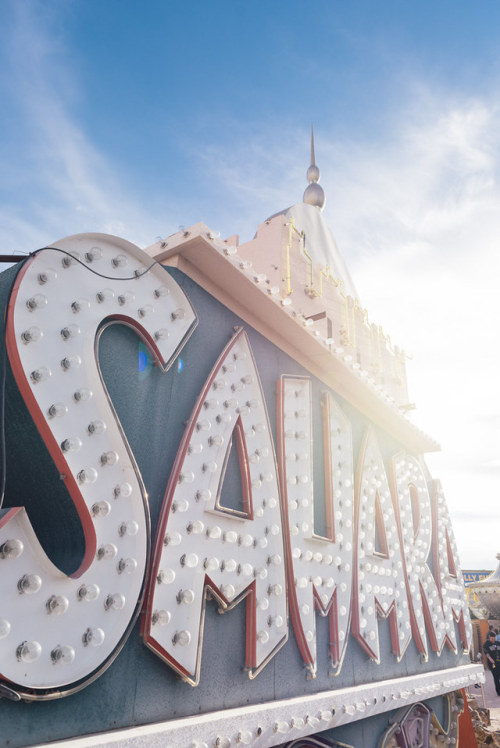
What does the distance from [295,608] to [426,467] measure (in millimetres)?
4875

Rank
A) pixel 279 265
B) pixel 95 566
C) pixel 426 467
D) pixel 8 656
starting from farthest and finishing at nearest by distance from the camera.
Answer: pixel 426 467, pixel 279 265, pixel 95 566, pixel 8 656

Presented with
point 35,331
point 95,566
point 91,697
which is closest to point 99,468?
point 95,566

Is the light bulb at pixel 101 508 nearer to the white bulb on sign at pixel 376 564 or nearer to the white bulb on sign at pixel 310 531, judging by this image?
the white bulb on sign at pixel 310 531

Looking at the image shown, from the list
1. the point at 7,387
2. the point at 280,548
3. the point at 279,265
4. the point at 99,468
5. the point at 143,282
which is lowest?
the point at 280,548

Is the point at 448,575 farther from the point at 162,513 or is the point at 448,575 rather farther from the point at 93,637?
the point at 93,637

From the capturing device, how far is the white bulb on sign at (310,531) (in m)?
4.08

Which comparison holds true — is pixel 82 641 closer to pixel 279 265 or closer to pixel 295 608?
pixel 295 608

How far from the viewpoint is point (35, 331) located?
2.50 metres

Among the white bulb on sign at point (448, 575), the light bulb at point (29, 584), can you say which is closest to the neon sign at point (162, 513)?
the light bulb at point (29, 584)

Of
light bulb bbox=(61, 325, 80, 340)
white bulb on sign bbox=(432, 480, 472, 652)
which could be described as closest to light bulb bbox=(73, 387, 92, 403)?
light bulb bbox=(61, 325, 80, 340)

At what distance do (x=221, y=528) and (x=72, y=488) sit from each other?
119 cm

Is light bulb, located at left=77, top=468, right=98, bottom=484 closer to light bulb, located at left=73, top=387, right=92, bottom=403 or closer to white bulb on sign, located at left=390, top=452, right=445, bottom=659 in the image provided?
light bulb, located at left=73, top=387, right=92, bottom=403

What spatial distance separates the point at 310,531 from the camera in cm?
438

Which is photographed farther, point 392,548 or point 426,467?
point 426,467
